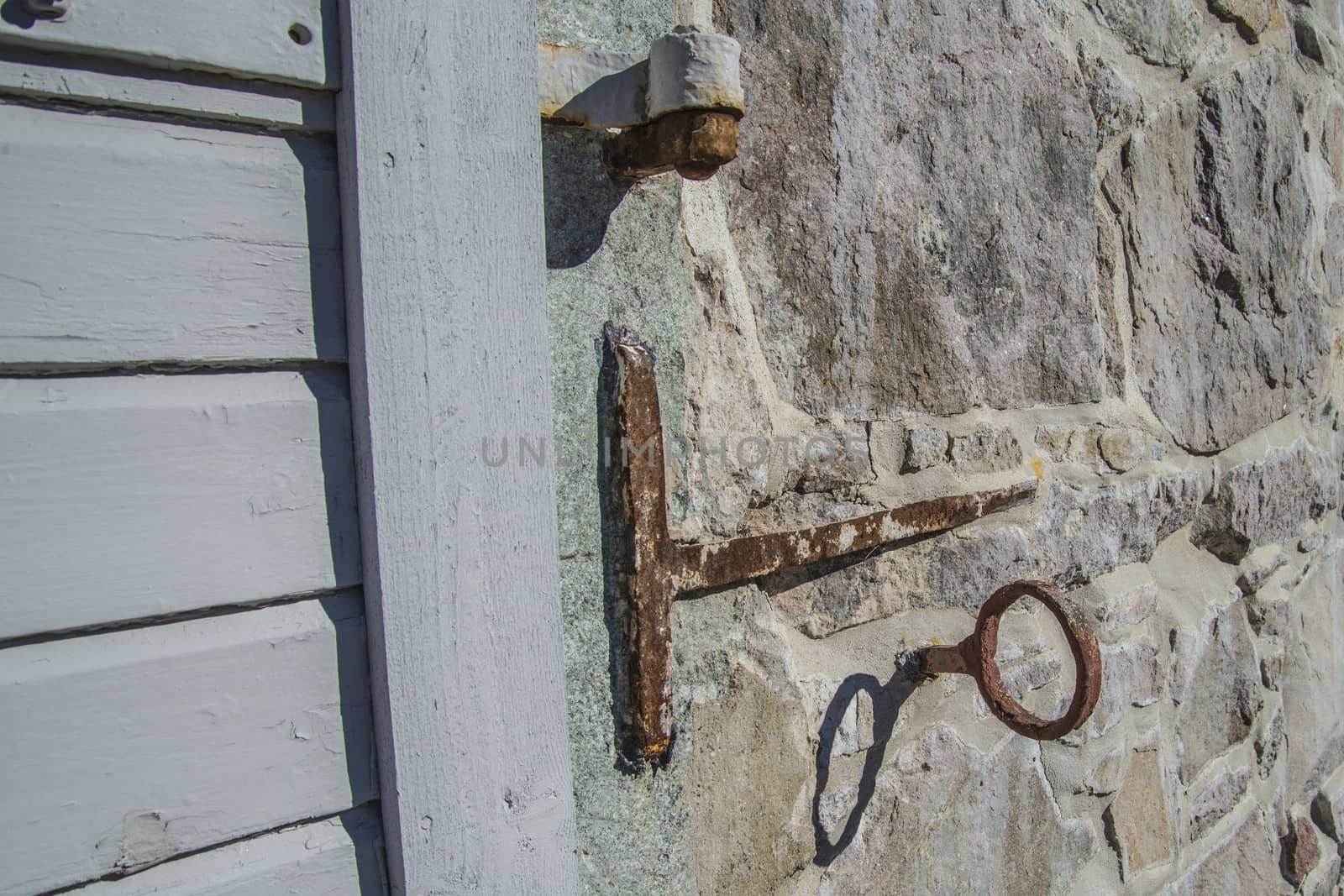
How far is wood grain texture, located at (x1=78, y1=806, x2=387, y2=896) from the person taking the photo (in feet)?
2.06

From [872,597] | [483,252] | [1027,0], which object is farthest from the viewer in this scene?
[1027,0]

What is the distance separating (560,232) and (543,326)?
109 mm

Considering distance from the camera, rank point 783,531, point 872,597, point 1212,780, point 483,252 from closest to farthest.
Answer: point 483,252, point 783,531, point 872,597, point 1212,780

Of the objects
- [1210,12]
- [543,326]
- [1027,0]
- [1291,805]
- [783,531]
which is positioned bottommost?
[1291,805]

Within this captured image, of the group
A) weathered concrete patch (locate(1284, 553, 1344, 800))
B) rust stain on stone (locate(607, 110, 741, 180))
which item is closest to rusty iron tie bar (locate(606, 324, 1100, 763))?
rust stain on stone (locate(607, 110, 741, 180))

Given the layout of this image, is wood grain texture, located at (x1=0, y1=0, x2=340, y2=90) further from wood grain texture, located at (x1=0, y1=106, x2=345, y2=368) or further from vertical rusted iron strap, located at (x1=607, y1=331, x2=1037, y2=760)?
vertical rusted iron strap, located at (x1=607, y1=331, x2=1037, y2=760)

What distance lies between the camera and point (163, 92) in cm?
62

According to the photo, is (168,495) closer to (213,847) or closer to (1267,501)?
(213,847)

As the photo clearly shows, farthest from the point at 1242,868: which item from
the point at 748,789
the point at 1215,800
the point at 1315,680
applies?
the point at 748,789

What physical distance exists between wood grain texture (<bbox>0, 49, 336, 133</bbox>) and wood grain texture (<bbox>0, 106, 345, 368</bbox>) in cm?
1

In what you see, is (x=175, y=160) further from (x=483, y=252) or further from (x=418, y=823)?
Result: (x=418, y=823)

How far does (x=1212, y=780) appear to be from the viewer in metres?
1.69

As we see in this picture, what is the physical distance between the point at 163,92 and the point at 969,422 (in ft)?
3.07

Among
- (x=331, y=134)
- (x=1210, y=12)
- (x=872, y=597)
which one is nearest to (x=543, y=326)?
(x=331, y=134)
